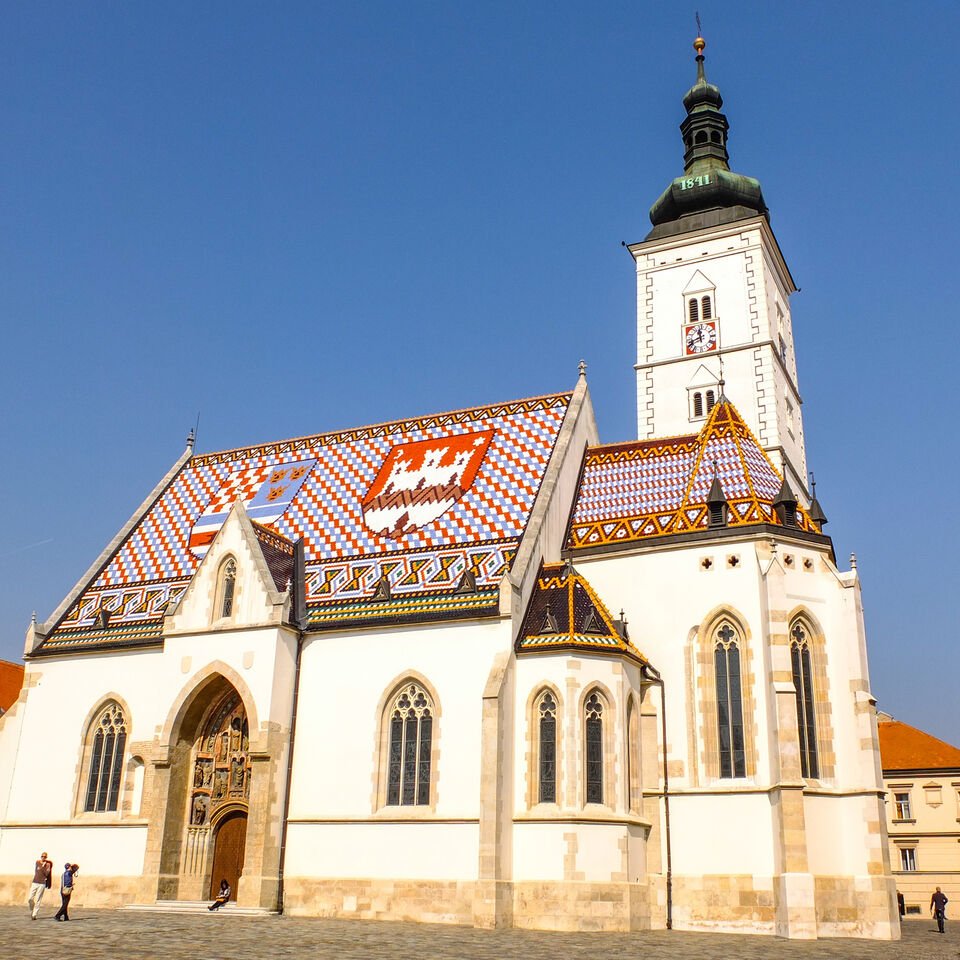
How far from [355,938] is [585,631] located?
9.04 metres

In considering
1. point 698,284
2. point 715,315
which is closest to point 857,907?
point 715,315

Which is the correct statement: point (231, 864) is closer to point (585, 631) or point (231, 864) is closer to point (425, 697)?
point (425, 697)

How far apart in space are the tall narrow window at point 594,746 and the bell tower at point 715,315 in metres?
15.6

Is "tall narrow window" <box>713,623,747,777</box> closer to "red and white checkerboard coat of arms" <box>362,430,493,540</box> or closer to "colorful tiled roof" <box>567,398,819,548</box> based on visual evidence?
"colorful tiled roof" <box>567,398,819,548</box>

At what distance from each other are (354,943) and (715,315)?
99.6ft

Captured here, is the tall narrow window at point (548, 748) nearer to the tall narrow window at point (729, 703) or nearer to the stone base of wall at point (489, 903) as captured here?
the stone base of wall at point (489, 903)

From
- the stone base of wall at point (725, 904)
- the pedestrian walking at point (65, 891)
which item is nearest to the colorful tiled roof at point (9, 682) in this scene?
the pedestrian walking at point (65, 891)

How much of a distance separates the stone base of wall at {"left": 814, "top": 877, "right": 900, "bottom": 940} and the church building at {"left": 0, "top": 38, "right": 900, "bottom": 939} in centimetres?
6

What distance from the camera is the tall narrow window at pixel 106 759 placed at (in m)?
28.6

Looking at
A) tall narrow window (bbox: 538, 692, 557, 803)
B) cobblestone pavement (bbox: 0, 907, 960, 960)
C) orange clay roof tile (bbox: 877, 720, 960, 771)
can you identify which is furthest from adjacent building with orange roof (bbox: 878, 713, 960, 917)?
tall narrow window (bbox: 538, 692, 557, 803)

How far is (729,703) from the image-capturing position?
83.0ft

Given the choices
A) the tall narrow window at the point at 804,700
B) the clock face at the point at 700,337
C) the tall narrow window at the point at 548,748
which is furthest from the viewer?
the clock face at the point at 700,337

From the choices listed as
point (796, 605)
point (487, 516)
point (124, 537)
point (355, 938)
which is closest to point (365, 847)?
point (355, 938)

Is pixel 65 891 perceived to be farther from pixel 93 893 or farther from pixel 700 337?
pixel 700 337
